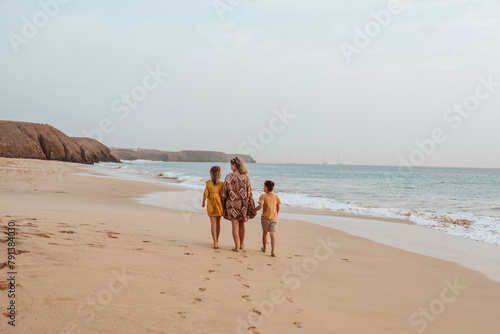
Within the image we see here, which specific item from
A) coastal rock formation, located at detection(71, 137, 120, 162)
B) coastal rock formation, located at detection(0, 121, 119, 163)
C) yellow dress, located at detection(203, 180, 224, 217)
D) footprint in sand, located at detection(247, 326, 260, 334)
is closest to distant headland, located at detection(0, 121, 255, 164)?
coastal rock formation, located at detection(0, 121, 119, 163)

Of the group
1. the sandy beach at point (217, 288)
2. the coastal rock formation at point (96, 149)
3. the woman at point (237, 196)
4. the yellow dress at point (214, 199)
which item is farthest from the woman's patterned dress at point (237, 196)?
the coastal rock formation at point (96, 149)

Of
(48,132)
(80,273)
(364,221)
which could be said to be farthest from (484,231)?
(48,132)

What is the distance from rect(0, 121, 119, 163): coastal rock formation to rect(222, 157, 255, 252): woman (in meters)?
65.3

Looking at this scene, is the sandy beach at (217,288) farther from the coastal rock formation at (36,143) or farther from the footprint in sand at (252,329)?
the coastal rock formation at (36,143)

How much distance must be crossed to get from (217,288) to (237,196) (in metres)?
2.69

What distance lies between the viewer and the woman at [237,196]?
710 centimetres

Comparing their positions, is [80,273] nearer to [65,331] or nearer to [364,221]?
[65,331]

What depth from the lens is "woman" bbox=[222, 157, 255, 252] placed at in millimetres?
7102

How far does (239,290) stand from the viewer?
4.72 metres

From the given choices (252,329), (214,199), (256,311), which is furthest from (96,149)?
(252,329)

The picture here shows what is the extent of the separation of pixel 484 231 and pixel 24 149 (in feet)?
222

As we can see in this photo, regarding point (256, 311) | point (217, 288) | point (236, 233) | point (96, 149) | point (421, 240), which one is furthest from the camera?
point (96, 149)

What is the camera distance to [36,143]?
6562cm

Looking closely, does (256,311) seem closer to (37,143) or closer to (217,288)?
(217,288)
